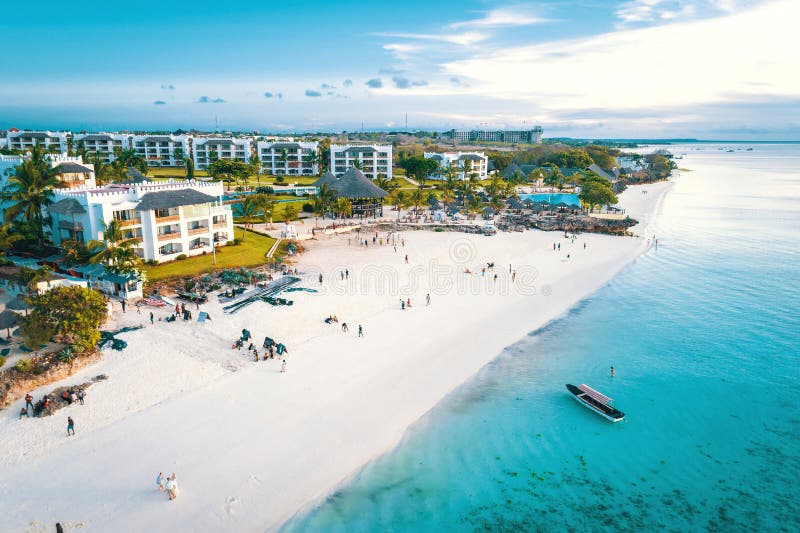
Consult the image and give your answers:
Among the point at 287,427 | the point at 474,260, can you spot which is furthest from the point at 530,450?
the point at 474,260

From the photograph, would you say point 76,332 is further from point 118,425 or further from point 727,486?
point 727,486

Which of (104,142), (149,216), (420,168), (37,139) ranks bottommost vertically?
(149,216)

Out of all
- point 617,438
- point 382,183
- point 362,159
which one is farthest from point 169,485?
point 362,159

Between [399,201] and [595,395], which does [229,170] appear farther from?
[595,395]

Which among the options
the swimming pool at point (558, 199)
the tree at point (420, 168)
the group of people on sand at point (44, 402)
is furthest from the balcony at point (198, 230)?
the tree at point (420, 168)

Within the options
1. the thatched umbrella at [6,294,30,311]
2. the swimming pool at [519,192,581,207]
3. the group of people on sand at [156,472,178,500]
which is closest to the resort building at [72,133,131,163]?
the swimming pool at [519,192,581,207]

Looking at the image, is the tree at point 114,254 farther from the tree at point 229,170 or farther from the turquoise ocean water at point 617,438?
the tree at point 229,170
